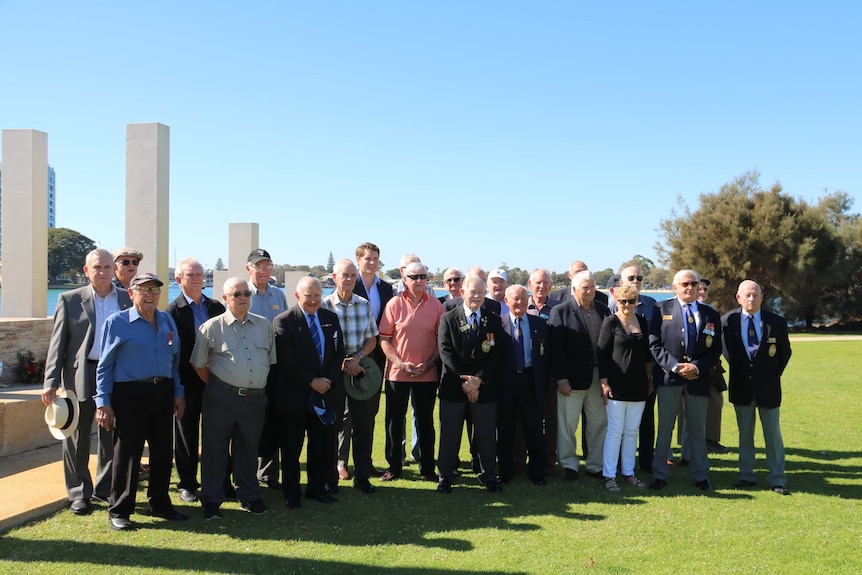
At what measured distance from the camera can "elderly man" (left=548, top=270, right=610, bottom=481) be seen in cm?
641

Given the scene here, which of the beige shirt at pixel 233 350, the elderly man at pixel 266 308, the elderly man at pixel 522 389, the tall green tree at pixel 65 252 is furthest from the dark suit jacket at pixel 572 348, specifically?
the tall green tree at pixel 65 252

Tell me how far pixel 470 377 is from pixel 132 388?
111 inches

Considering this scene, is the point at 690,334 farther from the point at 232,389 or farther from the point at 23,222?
the point at 23,222

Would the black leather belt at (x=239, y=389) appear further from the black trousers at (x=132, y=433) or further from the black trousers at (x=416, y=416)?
the black trousers at (x=416, y=416)

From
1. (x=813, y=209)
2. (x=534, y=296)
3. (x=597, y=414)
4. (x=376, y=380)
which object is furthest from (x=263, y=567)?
(x=813, y=209)

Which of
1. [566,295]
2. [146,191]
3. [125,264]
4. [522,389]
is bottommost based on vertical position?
[522,389]

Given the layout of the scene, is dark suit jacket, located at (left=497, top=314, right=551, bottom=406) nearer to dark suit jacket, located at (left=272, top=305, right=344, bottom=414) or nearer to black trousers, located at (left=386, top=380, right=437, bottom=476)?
black trousers, located at (left=386, top=380, right=437, bottom=476)

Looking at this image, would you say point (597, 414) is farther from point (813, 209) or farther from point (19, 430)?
point (813, 209)

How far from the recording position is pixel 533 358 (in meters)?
6.38

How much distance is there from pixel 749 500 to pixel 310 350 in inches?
160

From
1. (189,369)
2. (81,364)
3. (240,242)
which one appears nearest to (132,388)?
(81,364)

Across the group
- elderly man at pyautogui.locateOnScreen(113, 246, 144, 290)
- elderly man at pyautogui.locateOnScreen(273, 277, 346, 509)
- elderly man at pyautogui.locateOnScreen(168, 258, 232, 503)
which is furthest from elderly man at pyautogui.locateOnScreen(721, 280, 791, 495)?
elderly man at pyautogui.locateOnScreen(113, 246, 144, 290)

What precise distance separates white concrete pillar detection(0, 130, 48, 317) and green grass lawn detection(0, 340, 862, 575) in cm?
599

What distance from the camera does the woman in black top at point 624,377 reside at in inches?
244
